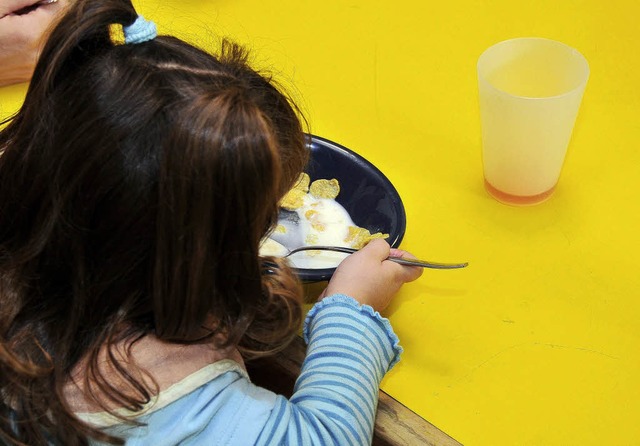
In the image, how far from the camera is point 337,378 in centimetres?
75

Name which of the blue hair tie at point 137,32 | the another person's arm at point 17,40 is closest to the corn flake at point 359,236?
the blue hair tie at point 137,32

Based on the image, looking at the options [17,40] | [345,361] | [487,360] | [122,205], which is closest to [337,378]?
[345,361]

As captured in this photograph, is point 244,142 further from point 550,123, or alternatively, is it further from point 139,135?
point 550,123

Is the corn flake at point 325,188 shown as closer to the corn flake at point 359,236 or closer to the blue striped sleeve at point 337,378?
the corn flake at point 359,236

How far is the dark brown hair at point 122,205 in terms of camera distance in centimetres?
61

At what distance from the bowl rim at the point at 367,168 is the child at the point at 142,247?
0.08 metres

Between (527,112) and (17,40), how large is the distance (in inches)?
26.9

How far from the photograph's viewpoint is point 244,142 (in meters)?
0.62

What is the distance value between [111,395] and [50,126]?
22cm

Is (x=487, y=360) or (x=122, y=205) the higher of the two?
(x=122, y=205)

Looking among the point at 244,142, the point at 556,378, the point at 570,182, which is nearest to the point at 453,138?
the point at 570,182

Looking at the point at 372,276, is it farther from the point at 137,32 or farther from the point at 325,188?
the point at 137,32

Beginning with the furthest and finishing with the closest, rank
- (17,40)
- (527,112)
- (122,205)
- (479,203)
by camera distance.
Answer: (17,40) < (479,203) < (527,112) < (122,205)

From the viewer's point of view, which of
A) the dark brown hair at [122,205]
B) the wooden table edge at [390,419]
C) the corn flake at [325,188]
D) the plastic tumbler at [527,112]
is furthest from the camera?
the corn flake at [325,188]
